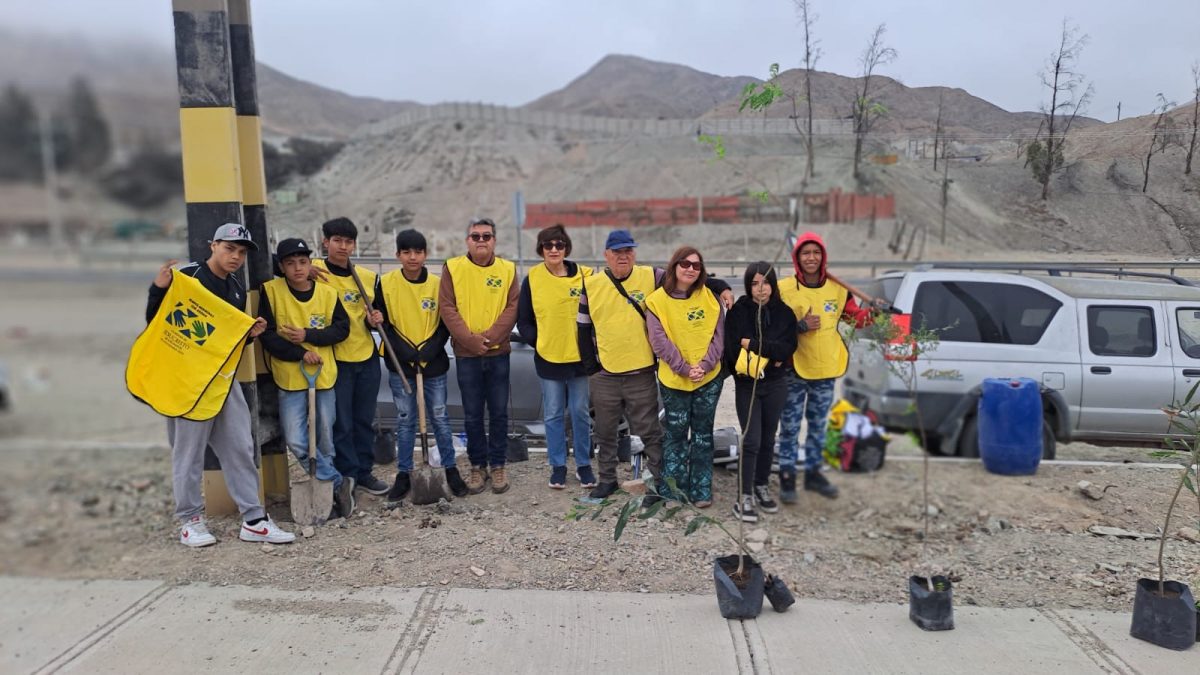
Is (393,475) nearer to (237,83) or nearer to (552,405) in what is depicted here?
(552,405)

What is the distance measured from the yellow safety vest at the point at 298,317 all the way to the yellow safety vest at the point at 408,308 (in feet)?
1.32

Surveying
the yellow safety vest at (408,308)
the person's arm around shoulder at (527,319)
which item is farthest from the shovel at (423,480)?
the person's arm around shoulder at (527,319)

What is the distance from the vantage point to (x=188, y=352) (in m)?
3.77

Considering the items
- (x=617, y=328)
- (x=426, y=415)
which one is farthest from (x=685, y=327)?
(x=426, y=415)

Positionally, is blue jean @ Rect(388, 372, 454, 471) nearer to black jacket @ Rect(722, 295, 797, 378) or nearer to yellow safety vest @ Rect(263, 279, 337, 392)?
yellow safety vest @ Rect(263, 279, 337, 392)

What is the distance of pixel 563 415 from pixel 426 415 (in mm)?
973

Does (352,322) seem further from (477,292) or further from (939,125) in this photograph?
(939,125)

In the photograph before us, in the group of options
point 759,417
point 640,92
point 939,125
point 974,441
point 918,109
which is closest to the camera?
point 759,417

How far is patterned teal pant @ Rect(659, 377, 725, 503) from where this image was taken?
4.64 meters

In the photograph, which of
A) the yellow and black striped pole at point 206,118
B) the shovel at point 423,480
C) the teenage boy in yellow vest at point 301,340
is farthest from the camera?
the shovel at point 423,480

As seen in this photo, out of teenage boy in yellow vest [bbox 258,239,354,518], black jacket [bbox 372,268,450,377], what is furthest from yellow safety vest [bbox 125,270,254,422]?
black jacket [bbox 372,268,450,377]

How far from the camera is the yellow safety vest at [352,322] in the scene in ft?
15.3

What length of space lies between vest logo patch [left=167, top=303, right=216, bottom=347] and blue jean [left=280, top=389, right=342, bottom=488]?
0.80 m

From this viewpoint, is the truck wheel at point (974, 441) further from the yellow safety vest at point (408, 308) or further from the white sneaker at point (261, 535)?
the white sneaker at point (261, 535)
